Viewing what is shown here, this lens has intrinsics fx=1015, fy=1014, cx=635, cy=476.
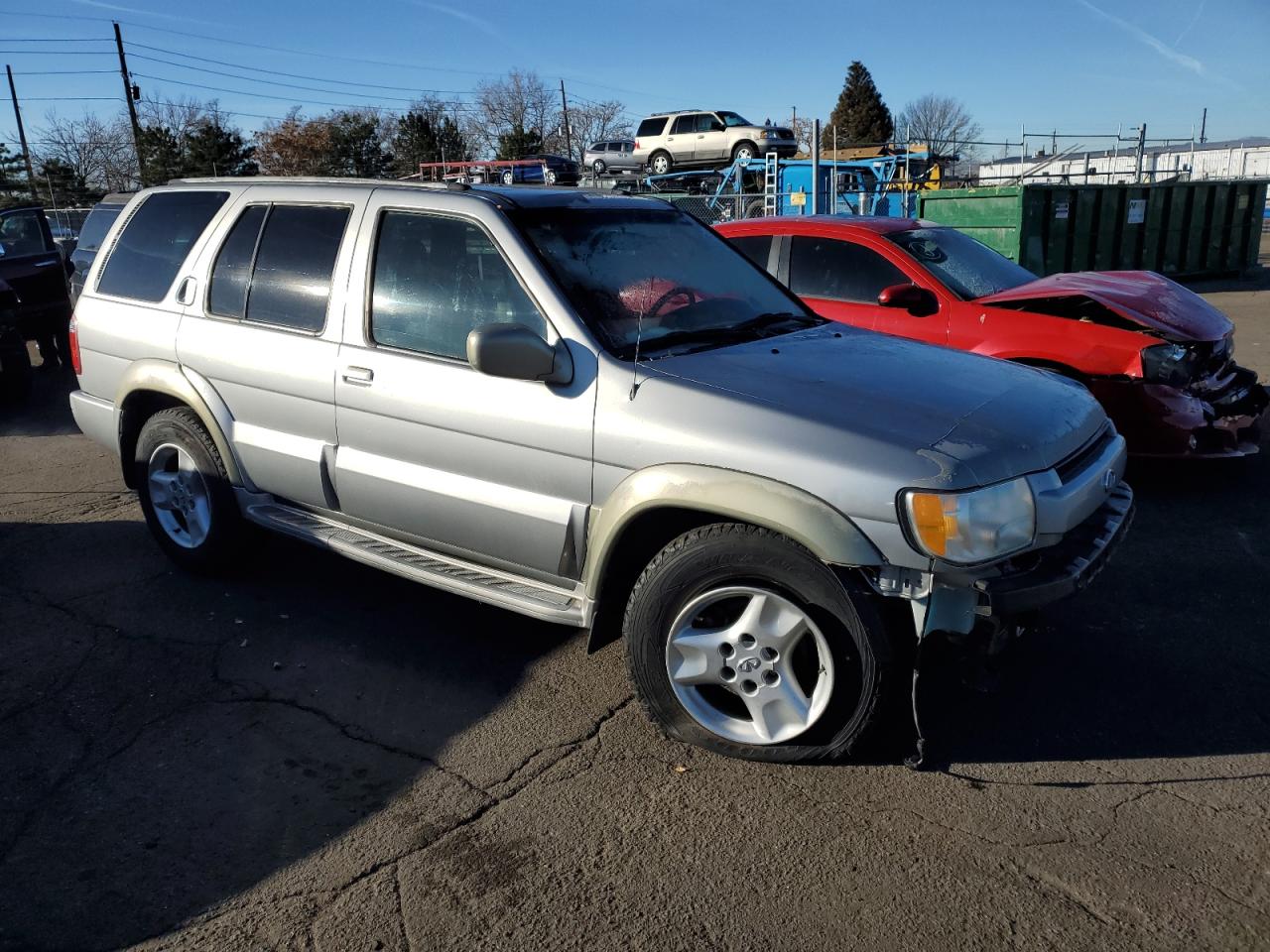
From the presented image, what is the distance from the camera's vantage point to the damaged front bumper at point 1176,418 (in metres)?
5.89

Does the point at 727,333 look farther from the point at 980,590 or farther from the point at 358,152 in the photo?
the point at 358,152

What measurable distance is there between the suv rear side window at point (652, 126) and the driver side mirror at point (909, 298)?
24.8m

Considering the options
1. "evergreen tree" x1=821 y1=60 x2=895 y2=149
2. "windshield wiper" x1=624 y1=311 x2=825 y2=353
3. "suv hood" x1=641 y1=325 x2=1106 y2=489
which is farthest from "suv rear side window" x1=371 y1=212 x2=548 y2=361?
"evergreen tree" x1=821 y1=60 x2=895 y2=149

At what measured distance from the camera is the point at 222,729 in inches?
148

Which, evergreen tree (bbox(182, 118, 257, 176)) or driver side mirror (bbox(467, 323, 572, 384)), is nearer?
driver side mirror (bbox(467, 323, 572, 384))

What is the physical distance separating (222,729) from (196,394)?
68.4 inches

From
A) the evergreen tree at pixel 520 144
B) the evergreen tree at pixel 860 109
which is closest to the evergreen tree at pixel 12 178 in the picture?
the evergreen tree at pixel 520 144

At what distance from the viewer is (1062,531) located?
3.22m

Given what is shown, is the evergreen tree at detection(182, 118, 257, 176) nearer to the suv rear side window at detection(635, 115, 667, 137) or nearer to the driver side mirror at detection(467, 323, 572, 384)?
the suv rear side window at detection(635, 115, 667, 137)

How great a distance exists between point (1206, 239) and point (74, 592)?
20268mm

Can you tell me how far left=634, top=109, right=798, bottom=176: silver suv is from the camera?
90.9 ft

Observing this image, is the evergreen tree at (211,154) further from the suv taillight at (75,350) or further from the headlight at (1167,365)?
the headlight at (1167,365)

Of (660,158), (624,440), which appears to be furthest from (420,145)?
(624,440)

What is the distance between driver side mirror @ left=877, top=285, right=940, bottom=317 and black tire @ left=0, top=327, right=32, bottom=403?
27.6 feet
